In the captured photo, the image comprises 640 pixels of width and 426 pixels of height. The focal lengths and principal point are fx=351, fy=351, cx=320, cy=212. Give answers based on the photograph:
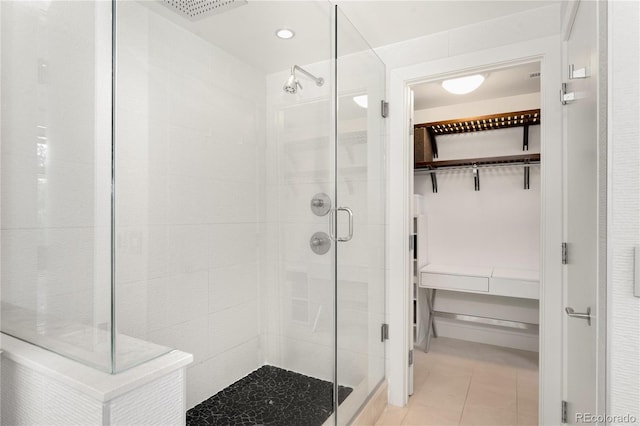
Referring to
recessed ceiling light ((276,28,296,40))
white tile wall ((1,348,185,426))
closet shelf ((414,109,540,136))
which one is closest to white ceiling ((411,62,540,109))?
closet shelf ((414,109,540,136))

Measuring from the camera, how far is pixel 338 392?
1803mm

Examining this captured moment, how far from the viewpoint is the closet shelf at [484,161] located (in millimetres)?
3100

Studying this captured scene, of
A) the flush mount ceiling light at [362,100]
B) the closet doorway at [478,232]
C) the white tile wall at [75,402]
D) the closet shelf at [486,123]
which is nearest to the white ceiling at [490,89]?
the closet doorway at [478,232]

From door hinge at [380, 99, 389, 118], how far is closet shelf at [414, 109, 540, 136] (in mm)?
1162

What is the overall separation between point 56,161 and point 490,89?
126 inches

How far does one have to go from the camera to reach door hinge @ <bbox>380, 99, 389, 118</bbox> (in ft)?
7.43

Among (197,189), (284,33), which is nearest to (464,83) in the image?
(284,33)

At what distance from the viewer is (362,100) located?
2014 mm

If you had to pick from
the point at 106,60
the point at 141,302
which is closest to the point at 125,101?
the point at 106,60

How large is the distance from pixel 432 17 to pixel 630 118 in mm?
1334

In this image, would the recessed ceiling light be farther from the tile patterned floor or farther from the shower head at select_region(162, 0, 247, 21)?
the tile patterned floor

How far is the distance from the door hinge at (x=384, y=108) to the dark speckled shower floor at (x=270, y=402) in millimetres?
1627

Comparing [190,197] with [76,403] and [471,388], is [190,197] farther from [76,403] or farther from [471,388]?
[471,388]

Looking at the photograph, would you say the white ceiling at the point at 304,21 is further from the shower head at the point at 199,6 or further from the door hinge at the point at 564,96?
the door hinge at the point at 564,96
